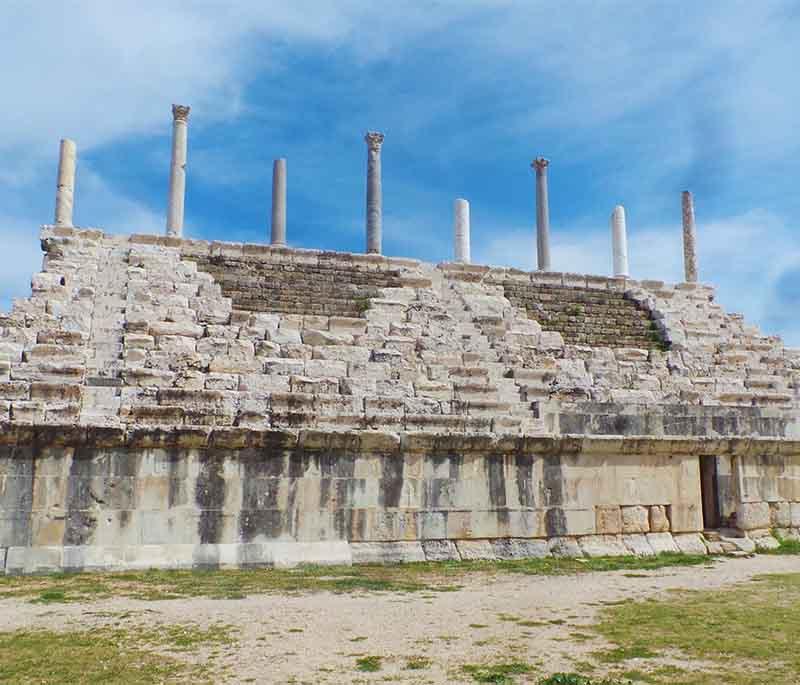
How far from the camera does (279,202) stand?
95.6ft

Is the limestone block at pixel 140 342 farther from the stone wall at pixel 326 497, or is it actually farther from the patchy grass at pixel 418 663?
the patchy grass at pixel 418 663

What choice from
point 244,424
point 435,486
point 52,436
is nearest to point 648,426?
point 435,486

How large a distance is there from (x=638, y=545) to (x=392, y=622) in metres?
7.83

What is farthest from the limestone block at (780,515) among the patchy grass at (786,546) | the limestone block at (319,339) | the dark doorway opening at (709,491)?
the limestone block at (319,339)

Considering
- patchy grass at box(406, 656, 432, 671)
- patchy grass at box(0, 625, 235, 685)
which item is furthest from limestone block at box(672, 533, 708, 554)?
patchy grass at box(0, 625, 235, 685)

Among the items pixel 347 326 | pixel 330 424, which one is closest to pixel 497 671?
pixel 330 424

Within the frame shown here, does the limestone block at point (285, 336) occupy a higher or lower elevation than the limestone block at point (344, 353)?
higher

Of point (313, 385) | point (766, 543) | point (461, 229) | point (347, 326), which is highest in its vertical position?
point (461, 229)

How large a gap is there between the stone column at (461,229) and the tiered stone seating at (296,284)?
801 cm

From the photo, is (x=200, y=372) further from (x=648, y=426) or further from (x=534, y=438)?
(x=648, y=426)

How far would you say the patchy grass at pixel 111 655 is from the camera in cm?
657

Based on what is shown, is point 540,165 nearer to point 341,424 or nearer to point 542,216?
point 542,216

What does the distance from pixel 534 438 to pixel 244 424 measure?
16.7 feet

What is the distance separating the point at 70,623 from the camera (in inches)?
334
